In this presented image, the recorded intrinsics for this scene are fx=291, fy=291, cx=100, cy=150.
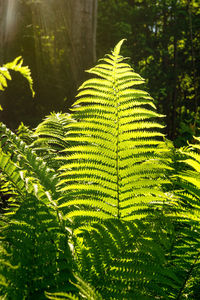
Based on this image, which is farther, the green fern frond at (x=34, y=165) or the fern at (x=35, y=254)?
the green fern frond at (x=34, y=165)

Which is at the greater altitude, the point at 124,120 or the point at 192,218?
the point at 124,120

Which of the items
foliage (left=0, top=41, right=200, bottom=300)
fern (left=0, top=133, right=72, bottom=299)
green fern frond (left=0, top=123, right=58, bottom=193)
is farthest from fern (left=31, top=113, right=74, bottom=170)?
fern (left=0, top=133, right=72, bottom=299)

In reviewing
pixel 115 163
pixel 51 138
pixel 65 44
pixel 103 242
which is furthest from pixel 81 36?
pixel 103 242

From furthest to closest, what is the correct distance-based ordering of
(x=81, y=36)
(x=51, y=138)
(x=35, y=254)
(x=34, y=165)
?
(x=81, y=36) < (x=51, y=138) < (x=34, y=165) < (x=35, y=254)

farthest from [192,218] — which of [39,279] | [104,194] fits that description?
[39,279]

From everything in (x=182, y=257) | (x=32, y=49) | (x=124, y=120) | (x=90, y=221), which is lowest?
(x=182, y=257)

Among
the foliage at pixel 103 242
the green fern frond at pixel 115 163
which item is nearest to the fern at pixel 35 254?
the foliage at pixel 103 242

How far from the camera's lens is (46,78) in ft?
24.0

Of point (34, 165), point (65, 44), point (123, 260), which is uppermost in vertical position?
point (65, 44)

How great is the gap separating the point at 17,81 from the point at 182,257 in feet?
23.9

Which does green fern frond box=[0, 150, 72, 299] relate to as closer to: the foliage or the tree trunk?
the foliage

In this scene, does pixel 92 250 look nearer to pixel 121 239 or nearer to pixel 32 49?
pixel 121 239

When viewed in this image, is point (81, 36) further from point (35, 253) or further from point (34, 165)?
point (35, 253)

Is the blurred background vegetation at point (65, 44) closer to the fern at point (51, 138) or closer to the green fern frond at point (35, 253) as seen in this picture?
the fern at point (51, 138)
